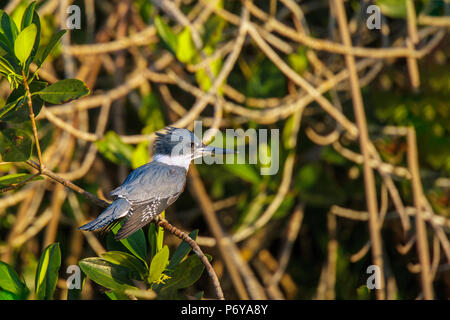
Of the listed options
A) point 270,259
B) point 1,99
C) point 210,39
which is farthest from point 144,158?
point 270,259

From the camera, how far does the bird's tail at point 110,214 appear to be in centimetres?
148

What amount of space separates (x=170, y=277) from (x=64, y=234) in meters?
1.96

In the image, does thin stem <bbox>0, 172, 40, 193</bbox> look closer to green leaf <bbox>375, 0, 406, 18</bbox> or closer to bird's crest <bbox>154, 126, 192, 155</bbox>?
bird's crest <bbox>154, 126, 192, 155</bbox>

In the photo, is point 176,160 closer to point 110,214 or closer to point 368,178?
point 110,214

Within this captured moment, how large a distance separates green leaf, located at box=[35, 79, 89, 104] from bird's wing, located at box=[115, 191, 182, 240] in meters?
0.34

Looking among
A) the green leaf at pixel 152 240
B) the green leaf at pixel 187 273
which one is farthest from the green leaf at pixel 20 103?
the green leaf at pixel 187 273

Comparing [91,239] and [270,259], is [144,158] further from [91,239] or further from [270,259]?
[270,259]


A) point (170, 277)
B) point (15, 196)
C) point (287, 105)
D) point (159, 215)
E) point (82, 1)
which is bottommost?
point (170, 277)

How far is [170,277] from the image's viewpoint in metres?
1.37

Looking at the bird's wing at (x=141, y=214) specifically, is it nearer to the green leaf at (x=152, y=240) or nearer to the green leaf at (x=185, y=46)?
the green leaf at (x=152, y=240)

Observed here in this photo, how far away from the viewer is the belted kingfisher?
149cm

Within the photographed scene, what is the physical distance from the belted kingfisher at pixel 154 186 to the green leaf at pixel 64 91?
31 centimetres

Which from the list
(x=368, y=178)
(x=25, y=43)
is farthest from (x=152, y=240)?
(x=368, y=178)

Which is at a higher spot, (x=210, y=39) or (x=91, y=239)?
(x=210, y=39)
